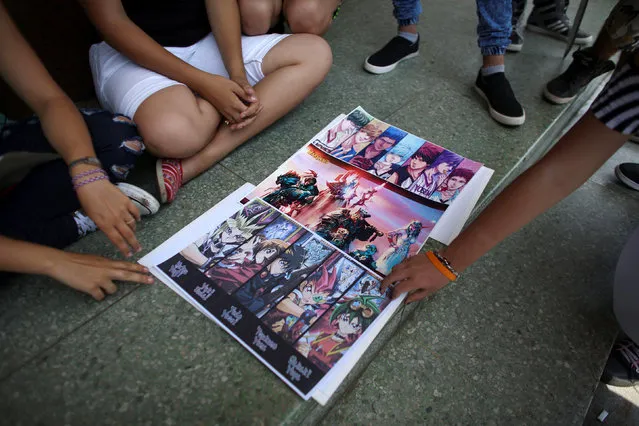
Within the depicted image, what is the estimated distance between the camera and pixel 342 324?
0.65 m

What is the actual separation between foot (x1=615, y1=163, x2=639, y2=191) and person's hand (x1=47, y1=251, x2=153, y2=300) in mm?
1261

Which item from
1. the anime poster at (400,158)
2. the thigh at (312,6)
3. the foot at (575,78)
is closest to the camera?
the anime poster at (400,158)

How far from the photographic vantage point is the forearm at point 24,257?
0.58m

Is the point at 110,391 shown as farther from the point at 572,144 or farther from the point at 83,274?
the point at 572,144

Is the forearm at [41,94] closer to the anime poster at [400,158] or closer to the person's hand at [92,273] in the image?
the person's hand at [92,273]

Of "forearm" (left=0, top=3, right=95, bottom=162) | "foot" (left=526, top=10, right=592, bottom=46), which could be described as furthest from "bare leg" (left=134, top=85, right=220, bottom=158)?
"foot" (left=526, top=10, right=592, bottom=46)

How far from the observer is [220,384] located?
0.59m

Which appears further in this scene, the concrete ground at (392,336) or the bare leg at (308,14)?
the bare leg at (308,14)

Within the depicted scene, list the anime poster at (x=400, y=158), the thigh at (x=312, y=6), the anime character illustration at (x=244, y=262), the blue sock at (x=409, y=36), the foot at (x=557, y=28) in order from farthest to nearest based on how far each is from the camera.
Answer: the foot at (x=557, y=28) → the blue sock at (x=409, y=36) → the thigh at (x=312, y=6) → the anime poster at (x=400, y=158) → the anime character illustration at (x=244, y=262)

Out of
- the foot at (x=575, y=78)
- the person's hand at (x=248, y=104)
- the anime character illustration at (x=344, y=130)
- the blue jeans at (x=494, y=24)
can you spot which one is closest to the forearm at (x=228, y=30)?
the person's hand at (x=248, y=104)

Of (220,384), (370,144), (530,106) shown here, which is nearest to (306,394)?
(220,384)

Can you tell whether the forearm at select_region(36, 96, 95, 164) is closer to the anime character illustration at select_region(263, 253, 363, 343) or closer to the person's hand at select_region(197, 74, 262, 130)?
the person's hand at select_region(197, 74, 262, 130)

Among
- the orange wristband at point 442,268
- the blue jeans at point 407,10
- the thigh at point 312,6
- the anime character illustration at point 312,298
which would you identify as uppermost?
the thigh at point 312,6

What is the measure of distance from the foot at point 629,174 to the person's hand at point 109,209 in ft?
4.14
